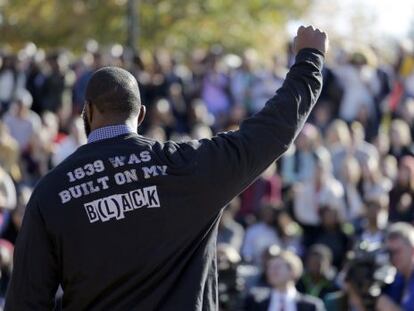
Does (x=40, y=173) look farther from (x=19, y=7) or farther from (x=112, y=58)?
(x=19, y=7)

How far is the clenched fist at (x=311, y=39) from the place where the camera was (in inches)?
166

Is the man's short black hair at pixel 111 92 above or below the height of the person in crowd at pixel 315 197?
above

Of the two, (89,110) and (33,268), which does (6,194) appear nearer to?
(89,110)

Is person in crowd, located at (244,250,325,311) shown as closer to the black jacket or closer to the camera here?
the camera

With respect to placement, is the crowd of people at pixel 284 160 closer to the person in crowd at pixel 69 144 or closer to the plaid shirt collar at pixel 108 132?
the person in crowd at pixel 69 144

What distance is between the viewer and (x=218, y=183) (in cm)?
402

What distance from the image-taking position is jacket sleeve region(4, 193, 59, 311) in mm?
3898

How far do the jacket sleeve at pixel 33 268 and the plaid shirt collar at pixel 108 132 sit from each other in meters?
0.34

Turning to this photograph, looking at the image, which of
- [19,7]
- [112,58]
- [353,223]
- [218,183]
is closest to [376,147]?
[353,223]

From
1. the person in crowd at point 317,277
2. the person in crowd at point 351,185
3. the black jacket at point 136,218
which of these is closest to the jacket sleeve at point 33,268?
the black jacket at point 136,218

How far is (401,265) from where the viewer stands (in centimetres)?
789

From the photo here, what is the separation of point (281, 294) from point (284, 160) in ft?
16.7

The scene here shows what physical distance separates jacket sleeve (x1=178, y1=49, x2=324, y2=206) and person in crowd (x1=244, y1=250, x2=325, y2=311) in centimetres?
521

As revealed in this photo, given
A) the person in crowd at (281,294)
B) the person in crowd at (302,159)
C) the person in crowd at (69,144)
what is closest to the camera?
the person in crowd at (281,294)
